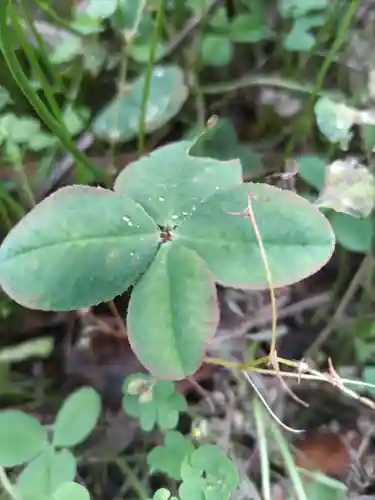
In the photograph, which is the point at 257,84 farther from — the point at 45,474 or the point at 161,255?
the point at 45,474

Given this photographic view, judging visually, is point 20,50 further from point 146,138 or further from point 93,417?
point 93,417

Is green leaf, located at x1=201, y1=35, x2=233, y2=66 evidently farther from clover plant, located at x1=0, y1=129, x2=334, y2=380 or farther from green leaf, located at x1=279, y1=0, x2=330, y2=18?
clover plant, located at x1=0, y1=129, x2=334, y2=380

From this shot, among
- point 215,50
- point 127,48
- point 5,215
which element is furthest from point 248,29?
point 5,215

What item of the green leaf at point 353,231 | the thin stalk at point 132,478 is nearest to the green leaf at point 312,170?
the green leaf at point 353,231

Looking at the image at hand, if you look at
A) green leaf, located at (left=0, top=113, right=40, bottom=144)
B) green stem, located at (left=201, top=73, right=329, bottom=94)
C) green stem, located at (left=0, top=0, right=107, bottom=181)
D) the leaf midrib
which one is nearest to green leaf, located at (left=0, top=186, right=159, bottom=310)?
the leaf midrib

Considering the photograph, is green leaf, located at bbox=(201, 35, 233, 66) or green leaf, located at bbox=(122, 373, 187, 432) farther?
green leaf, located at bbox=(201, 35, 233, 66)

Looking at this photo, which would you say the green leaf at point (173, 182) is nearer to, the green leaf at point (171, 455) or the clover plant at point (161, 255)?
the clover plant at point (161, 255)

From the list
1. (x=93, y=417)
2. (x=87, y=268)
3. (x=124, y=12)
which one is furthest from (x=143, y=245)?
(x=124, y=12)
